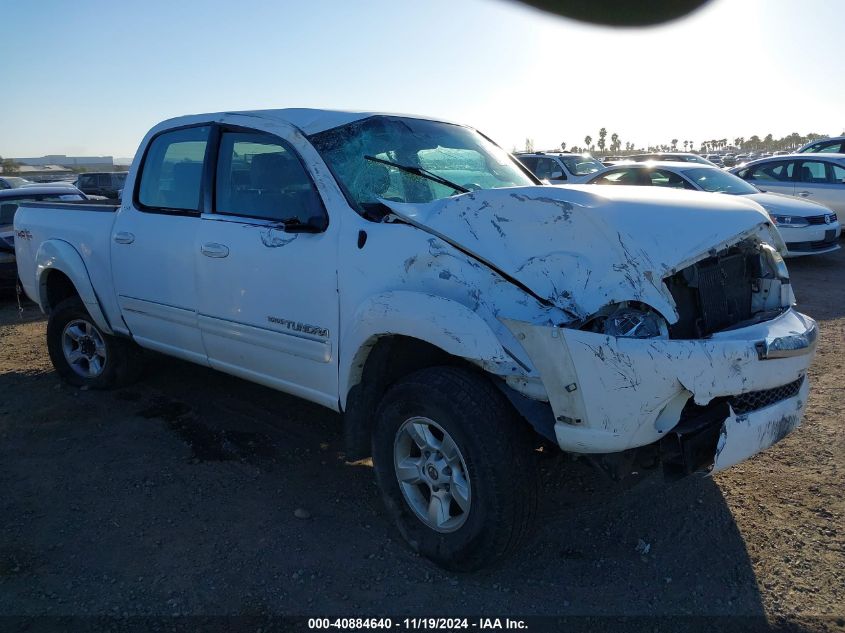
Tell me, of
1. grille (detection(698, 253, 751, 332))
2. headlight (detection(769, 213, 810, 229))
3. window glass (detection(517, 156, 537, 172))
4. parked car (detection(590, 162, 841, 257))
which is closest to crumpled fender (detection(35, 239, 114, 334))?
grille (detection(698, 253, 751, 332))

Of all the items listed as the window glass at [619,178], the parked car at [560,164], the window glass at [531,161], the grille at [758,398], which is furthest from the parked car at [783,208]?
the grille at [758,398]

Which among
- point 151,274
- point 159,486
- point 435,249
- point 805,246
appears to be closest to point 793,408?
point 435,249

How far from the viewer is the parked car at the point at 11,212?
946cm

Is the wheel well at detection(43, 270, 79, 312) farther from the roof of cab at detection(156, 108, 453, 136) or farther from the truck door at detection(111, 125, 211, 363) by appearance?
the roof of cab at detection(156, 108, 453, 136)

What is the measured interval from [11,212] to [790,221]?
1182 cm

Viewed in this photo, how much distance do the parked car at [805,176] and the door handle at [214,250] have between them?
1178 cm

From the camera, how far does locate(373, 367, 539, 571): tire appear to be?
274cm

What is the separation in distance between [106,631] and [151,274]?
243 centimetres

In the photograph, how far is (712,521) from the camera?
343 cm

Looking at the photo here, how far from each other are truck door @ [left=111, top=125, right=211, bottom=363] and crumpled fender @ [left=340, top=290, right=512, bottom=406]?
1447mm

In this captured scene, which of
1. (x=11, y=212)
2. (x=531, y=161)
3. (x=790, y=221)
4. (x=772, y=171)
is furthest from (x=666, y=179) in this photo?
(x=11, y=212)

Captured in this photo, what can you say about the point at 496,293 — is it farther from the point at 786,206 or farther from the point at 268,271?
the point at 786,206

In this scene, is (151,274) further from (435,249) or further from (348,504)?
(435,249)

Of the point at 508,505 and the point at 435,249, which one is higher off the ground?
the point at 435,249
